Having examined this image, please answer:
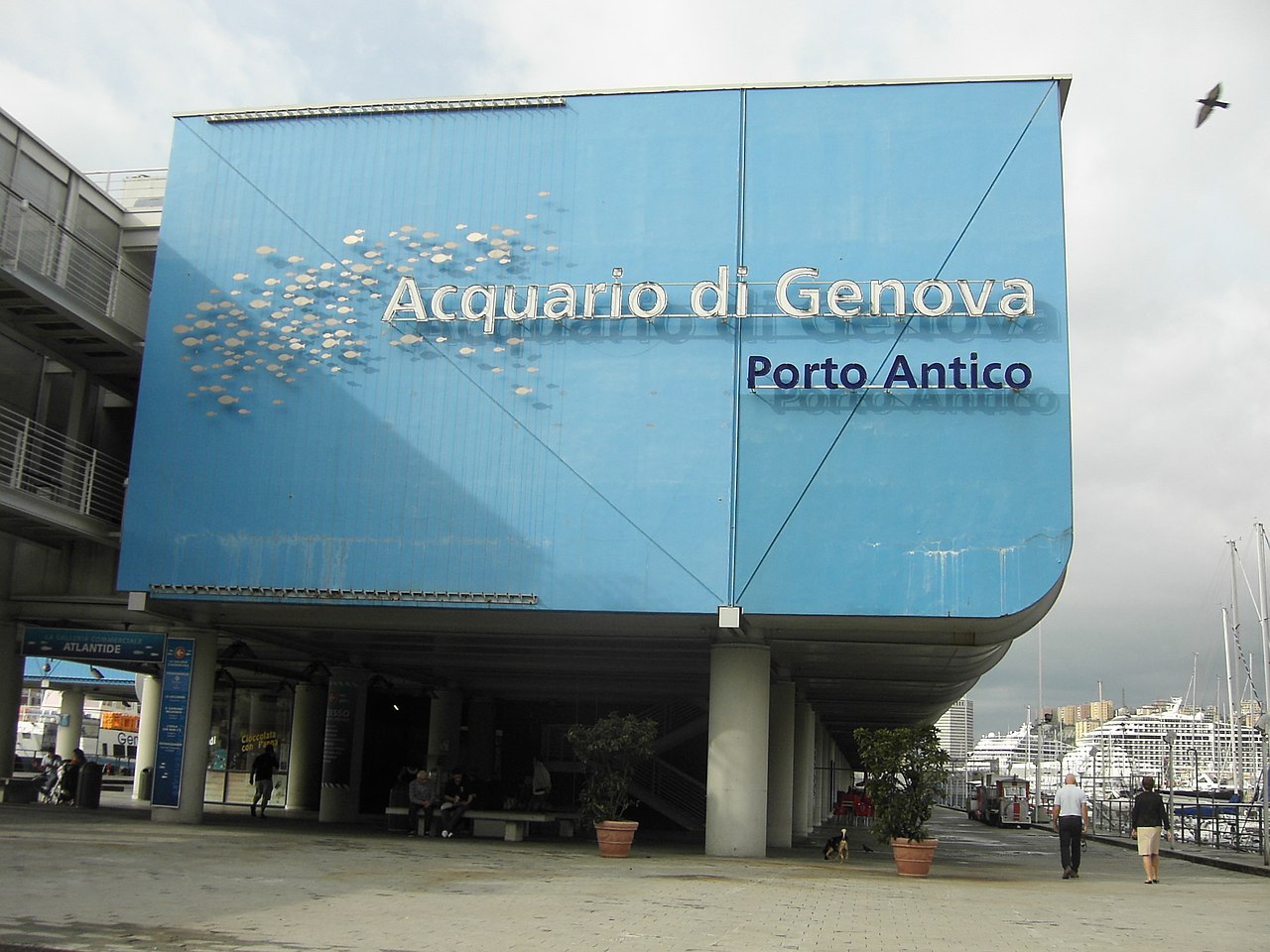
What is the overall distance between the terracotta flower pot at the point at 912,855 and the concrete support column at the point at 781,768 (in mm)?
10592

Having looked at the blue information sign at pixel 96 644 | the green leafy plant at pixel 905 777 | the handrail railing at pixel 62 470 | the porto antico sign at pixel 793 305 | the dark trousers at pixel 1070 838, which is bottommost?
the dark trousers at pixel 1070 838

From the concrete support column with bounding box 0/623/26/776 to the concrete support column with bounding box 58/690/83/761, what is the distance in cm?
2037

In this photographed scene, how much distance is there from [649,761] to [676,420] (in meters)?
17.0

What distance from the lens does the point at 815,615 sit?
20.5 m

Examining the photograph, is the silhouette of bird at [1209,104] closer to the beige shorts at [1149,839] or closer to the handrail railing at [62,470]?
the beige shorts at [1149,839]

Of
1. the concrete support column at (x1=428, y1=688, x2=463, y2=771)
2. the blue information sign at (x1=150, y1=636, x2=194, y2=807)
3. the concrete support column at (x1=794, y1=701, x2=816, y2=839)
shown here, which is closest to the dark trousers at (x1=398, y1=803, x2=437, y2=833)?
the blue information sign at (x1=150, y1=636, x2=194, y2=807)

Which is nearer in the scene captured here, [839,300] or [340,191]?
[839,300]

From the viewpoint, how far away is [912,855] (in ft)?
59.8

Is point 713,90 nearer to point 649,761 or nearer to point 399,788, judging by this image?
point 399,788

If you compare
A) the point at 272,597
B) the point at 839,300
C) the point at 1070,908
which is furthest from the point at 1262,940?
the point at 272,597

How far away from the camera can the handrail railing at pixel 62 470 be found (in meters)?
22.3

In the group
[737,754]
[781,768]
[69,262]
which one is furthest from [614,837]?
[69,262]

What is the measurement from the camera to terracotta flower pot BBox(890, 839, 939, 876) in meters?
18.2

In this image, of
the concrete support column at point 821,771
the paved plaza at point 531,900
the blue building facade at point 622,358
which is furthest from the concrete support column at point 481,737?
the blue building facade at point 622,358
